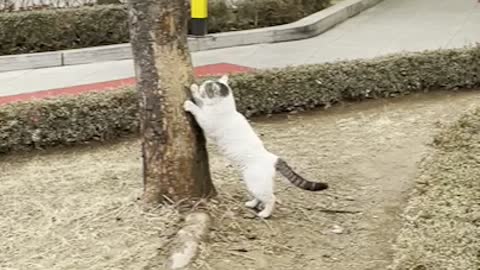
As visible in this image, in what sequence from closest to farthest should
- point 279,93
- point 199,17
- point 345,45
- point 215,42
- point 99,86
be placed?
1. point 279,93
2. point 99,86
3. point 199,17
4. point 215,42
5. point 345,45

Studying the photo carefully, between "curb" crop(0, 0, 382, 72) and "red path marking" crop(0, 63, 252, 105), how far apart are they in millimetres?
800

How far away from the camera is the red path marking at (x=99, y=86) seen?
618 centimetres

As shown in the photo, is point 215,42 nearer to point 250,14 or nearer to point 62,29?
point 250,14

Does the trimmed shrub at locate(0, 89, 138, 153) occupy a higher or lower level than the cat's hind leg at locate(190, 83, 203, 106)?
lower

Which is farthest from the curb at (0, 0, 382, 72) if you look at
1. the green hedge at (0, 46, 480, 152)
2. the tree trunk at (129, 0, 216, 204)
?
→ the tree trunk at (129, 0, 216, 204)

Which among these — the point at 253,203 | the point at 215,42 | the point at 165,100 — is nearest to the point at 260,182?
the point at 253,203

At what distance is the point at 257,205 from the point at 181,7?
995 mm

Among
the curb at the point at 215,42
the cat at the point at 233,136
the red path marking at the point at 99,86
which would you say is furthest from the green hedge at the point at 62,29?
the cat at the point at 233,136

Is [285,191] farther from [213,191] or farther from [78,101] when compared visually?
[78,101]

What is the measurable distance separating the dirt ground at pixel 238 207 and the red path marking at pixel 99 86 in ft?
3.49

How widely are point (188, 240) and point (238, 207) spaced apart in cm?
52

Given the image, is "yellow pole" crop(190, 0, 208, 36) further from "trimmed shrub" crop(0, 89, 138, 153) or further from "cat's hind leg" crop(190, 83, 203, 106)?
"cat's hind leg" crop(190, 83, 203, 106)

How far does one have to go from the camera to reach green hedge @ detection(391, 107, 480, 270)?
3.06 m

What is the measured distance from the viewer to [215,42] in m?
8.20
